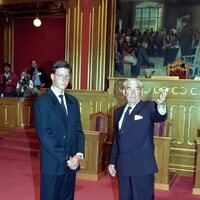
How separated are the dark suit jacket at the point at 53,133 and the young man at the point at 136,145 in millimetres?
384

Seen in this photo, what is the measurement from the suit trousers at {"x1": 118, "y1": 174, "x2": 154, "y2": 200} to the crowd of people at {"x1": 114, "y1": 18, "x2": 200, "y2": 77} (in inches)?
221

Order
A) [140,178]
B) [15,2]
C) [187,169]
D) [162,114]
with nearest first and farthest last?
[162,114], [140,178], [187,169], [15,2]

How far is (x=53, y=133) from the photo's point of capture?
7.34 ft

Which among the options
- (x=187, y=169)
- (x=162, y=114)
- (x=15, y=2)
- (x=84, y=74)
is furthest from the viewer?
(x=15, y=2)

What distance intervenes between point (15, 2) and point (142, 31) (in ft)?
12.0

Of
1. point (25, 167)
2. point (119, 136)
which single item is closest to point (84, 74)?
point (25, 167)

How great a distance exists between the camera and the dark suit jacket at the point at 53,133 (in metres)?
2.22

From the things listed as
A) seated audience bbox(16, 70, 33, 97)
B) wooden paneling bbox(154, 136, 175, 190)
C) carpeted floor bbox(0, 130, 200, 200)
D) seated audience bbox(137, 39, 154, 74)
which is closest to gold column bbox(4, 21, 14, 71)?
seated audience bbox(16, 70, 33, 97)

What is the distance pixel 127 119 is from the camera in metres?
2.39

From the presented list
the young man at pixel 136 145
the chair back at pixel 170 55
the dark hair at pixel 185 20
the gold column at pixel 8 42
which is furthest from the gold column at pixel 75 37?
the young man at pixel 136 145

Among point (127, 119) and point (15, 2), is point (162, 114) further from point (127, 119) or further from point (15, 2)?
point (15, 2)

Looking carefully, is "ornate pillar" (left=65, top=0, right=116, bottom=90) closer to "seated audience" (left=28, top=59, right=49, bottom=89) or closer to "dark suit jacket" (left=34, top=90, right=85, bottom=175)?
"seated audience" (left=28, top=59, right=49, bottom=89)

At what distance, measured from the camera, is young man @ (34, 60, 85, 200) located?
223 centimetres

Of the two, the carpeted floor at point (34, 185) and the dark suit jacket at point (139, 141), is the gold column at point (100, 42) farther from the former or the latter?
the dark suit jacket at point (139, 141)
